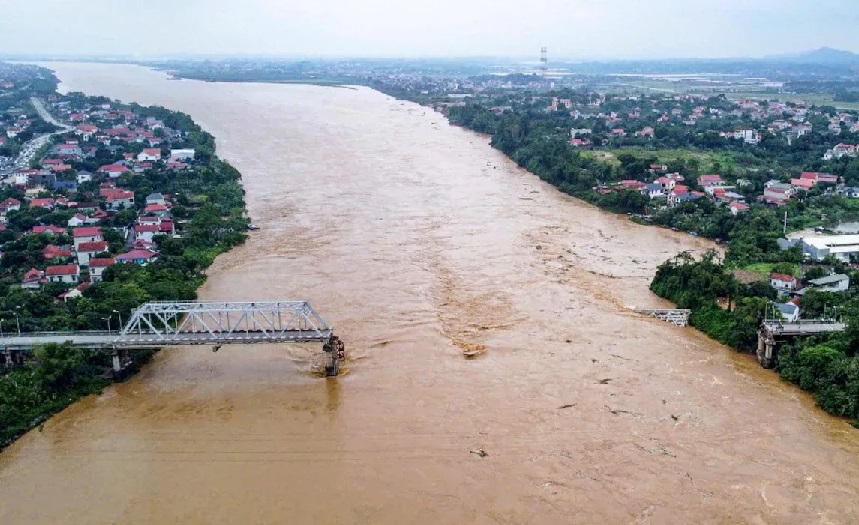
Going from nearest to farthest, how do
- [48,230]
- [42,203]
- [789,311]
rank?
[789,311]
[48,230]
[42,203]

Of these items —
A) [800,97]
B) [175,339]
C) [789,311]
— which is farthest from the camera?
[800,97]

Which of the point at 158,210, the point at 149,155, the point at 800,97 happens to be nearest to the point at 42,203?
the point at 158,210

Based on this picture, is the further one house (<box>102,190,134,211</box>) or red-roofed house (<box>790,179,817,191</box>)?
red-roofed house (<box>790,179,817,191</box>)

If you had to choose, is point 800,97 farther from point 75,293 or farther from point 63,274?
point 75,293

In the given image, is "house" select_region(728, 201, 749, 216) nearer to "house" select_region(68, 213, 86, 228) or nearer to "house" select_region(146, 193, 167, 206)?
"house" select_region(146, 193, 167, 206)

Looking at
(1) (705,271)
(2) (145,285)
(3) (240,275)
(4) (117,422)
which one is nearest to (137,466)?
(4) (117,422)

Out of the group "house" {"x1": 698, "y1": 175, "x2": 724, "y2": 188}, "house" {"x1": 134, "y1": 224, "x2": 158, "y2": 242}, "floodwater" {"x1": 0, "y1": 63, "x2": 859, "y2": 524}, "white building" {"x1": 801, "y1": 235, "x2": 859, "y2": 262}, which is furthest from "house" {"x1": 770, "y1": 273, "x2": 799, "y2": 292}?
"house" {"x1": 134, "y1": 224, "x2": 158, "y2": 242}

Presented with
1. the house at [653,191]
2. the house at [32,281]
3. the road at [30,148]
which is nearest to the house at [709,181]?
the house at [653,191]
